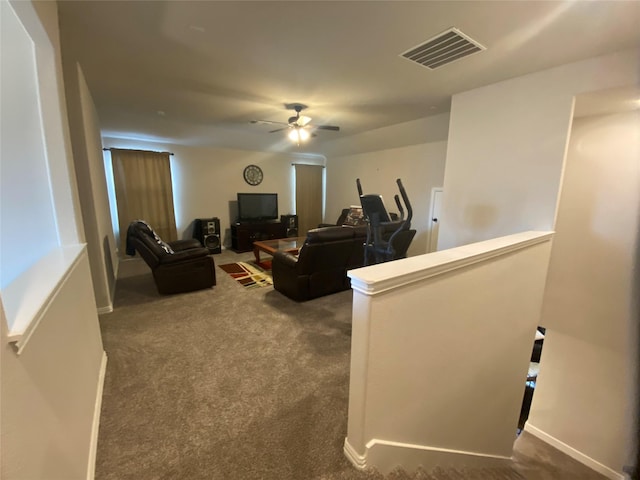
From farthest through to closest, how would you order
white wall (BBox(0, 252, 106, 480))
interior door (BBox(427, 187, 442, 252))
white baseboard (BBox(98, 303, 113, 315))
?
interior door (BBox(427, 187, 442, 252))
white baseboard (BBox(98, 303, 113, 315))
white wall (BBox(0, 252, 106, 480))

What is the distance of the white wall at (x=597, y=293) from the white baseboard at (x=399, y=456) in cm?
222

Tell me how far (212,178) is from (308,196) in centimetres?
243

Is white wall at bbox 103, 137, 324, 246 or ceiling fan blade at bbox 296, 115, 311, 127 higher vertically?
ceiling fan blade at bbox 296, 115, 311, 127

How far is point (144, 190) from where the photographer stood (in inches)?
215

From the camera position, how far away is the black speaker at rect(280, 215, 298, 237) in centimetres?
671

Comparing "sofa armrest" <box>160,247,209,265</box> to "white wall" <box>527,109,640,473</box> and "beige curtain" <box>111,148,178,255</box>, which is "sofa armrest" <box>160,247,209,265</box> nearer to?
"beige curtain" <box>111,148,178,255</box>

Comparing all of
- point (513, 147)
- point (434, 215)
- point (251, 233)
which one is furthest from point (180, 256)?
point (434, 215)

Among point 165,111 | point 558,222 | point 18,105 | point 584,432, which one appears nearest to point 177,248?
point 165,111

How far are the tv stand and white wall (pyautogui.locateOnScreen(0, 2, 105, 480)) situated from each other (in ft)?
13.2

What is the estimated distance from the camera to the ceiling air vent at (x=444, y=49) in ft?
6.35

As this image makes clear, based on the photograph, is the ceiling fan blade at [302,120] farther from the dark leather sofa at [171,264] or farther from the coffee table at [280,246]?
the dark leather sofa at [171,264]

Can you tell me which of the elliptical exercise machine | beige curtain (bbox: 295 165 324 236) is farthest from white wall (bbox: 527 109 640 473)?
beige curtain (bbox: 295 165 324 236)

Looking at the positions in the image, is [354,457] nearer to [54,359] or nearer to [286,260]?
[54,359]

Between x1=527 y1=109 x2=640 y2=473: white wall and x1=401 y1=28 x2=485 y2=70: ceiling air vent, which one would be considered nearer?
x1=401 y1=28 x2=485 y2=70: ceiling air vent
